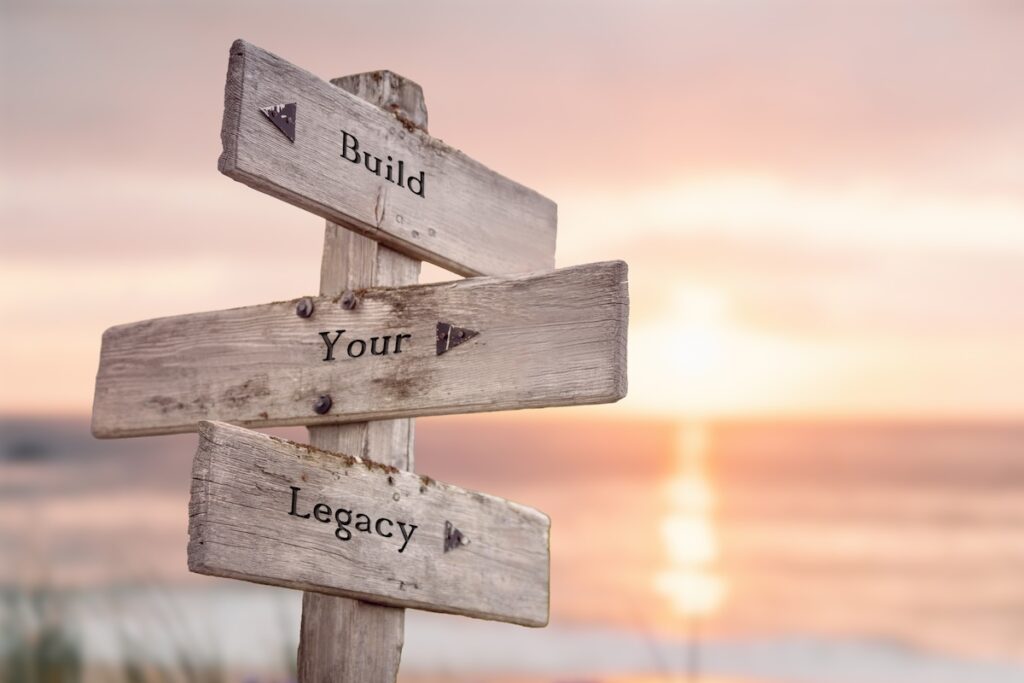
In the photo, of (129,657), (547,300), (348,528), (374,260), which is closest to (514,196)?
(374,260)

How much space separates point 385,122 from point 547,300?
59 cm

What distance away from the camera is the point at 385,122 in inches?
99.4

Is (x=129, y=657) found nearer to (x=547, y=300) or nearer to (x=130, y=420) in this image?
(x=130, y=420)

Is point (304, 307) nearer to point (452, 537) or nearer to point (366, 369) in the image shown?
point (366, 369)

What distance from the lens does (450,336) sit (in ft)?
7.52

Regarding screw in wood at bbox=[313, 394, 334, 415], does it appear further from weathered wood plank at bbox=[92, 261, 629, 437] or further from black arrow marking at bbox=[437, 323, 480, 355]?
black arrow marking at bbox=[437, 323, 480, 355]

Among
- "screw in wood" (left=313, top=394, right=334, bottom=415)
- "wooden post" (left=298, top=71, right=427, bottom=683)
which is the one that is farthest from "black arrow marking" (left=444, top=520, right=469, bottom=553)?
"screw in wood" (left=313, top=394, right=334, bottom=415)

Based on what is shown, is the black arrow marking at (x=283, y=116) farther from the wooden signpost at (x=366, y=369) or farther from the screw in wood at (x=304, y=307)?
the screw in wood at (x=304, y=307)

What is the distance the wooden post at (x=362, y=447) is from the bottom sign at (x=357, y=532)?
0.15m

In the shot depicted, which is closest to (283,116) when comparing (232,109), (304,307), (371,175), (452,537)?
(232,109)

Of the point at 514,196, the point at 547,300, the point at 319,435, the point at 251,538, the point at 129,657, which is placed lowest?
the point at 129,657

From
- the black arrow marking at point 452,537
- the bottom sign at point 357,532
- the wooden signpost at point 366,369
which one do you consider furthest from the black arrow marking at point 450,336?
the black arrow marking at point 452,537

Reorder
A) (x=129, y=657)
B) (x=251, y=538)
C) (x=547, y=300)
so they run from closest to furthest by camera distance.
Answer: (x=251, y=538) < (x=547, y=300) < (x=129, y=657)

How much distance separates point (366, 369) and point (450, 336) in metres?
0.22
